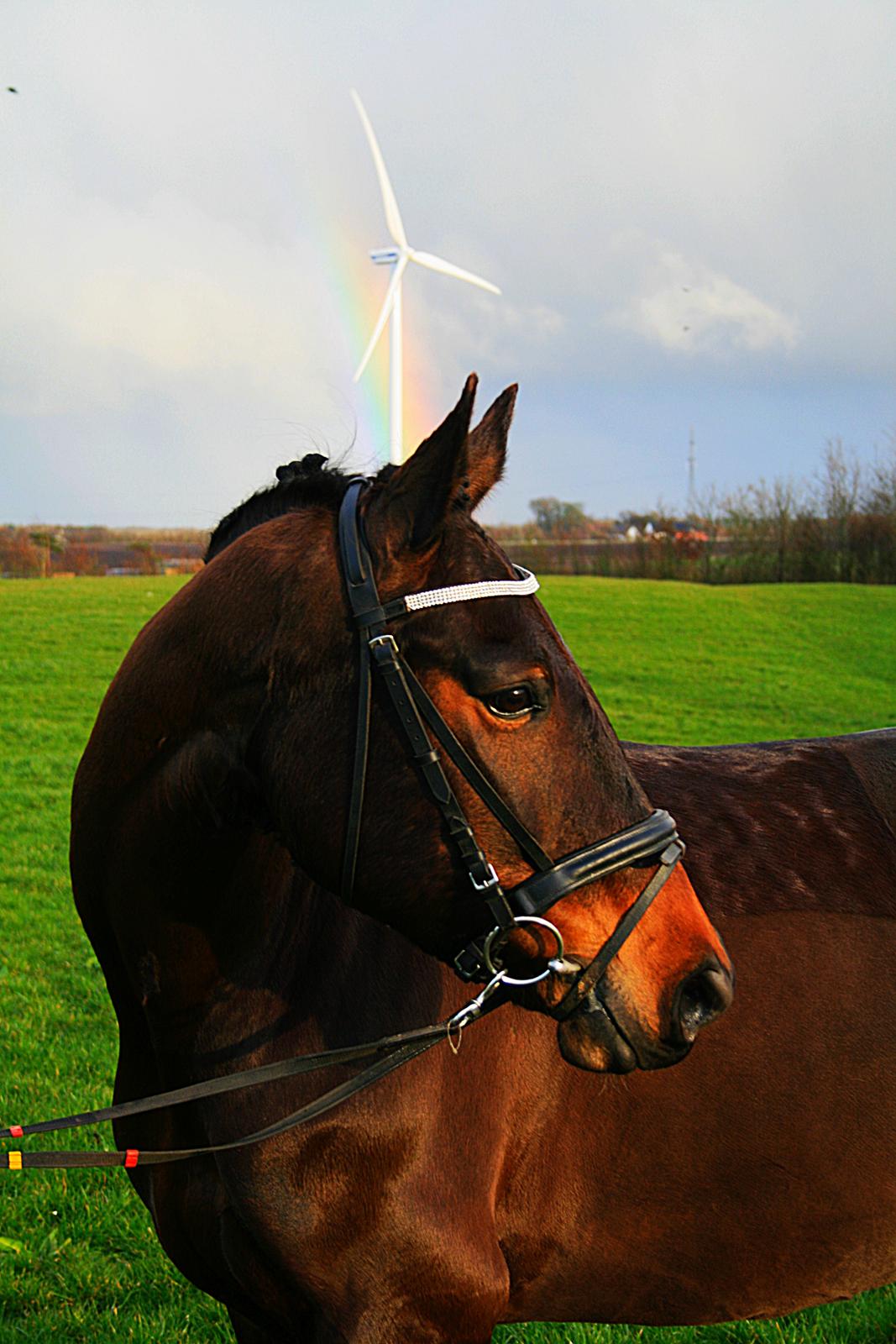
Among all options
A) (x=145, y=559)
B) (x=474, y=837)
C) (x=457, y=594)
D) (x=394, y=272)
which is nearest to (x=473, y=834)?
(x=474, y=837)

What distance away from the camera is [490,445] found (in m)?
2.74

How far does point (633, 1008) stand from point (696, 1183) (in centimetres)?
93

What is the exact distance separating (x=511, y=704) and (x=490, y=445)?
0.76 meters

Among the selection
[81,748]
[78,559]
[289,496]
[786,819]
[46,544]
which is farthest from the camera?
[78,559]

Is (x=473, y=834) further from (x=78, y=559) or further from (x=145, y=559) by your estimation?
(x=145, y=559)

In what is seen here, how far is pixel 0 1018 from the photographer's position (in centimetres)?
742

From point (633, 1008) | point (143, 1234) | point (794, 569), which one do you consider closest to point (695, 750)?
point (633, 1008)

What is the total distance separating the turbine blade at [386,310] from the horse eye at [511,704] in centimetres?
2045

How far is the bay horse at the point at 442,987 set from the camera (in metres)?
2.32

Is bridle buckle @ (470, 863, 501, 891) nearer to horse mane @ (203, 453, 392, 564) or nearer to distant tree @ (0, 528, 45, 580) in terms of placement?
horse mane @ (203, 453, 392, 564)

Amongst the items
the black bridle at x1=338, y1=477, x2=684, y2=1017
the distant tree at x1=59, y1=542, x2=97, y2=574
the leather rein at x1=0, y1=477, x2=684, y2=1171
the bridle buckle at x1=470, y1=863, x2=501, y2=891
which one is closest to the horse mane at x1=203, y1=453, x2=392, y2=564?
the leather rein at x1=0, y1=477, x2=684, y2=1171

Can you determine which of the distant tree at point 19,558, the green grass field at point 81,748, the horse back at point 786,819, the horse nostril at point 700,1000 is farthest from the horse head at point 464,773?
the distant tree at point 19,558

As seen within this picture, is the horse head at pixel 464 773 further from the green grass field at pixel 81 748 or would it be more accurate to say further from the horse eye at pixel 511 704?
the green grass field at pixel 81 748

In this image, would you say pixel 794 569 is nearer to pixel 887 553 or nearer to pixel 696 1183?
pixel 887 553
